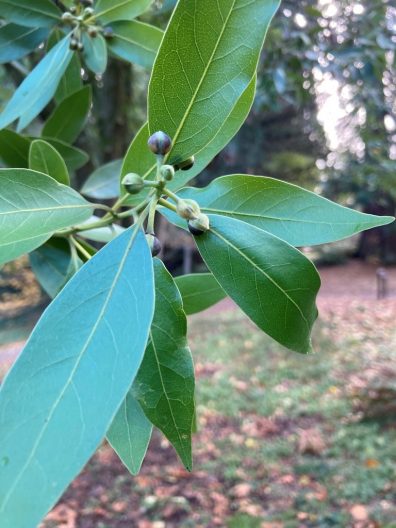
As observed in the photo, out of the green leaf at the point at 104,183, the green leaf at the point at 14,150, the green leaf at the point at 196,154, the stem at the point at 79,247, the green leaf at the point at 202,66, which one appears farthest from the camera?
the green leaf at the point at 104,183

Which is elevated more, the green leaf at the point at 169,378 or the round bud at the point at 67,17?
the round bud at the point at 67,17

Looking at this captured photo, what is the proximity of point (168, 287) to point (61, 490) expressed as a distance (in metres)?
0.24

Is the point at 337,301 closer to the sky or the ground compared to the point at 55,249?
closer to the ground

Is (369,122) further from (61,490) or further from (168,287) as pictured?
(61,490)

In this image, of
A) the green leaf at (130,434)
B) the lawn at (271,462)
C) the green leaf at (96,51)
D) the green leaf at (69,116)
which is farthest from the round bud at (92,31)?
the lawn at (271,462)

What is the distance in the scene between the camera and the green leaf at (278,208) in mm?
504

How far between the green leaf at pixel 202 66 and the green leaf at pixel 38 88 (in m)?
0.32

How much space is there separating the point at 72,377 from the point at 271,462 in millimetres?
2980

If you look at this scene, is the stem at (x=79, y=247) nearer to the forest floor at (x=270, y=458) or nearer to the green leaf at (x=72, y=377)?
the green leaf at (x=72, y=377)

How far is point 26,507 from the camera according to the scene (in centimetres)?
32

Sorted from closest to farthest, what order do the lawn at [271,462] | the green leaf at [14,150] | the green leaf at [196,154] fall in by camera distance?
the green leaf at [196,154] < the green leaf at [14,150] < the lawn at [271,462]

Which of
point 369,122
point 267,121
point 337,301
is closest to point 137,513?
point 369,122

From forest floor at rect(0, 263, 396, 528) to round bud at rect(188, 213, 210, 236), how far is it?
236cm

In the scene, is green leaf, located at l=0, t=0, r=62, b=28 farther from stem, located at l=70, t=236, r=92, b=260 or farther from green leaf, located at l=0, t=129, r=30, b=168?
stem, located at l=70, t=236, r=92, b=260
